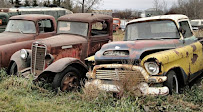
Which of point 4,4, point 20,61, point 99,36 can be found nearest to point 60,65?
point 20,61

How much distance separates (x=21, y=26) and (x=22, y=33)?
1.21 feet

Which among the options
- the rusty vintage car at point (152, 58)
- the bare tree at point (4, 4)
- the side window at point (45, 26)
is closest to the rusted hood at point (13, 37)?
the side window at point (45, 26)

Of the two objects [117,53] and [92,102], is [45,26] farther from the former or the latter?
[92,102]

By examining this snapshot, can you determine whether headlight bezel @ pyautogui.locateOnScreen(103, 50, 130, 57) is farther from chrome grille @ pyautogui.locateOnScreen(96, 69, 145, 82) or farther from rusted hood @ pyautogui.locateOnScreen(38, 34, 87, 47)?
rusted hood @ pyautogui.locateOnScreen(38, 34, 87, 47)

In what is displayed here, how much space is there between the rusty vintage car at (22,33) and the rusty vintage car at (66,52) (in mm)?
522

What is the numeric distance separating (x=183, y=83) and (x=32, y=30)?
5402 millimetres

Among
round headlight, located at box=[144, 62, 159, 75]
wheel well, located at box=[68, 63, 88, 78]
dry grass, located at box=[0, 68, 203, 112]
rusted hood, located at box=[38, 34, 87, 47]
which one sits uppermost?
rusted hood, located at box=[38, 34, 87, 47]

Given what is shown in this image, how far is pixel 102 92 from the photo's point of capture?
16.4ft

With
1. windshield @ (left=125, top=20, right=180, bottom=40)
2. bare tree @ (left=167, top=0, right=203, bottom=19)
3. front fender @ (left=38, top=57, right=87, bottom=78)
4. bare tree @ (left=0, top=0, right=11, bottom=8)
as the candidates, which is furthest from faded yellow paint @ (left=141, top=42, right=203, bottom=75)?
bare tree @ (left=0, top=0, right=11, bottom=8)

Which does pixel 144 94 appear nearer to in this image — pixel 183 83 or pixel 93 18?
pixel 183 83

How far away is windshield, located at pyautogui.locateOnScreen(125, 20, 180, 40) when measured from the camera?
611cm

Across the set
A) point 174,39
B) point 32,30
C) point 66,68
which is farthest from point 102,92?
point 32,30

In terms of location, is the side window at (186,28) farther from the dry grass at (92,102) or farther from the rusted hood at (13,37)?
the rusted hood at (13,37)

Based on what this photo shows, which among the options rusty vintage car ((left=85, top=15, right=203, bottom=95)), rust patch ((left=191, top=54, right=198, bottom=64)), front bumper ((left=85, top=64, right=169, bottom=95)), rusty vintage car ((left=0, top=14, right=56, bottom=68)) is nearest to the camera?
front bumper ((left=85, top=64, right=169, bottom=95))
